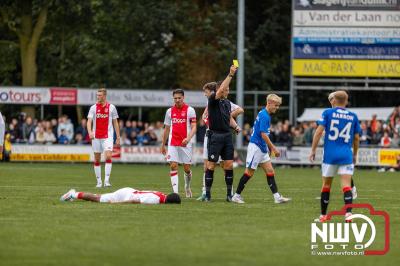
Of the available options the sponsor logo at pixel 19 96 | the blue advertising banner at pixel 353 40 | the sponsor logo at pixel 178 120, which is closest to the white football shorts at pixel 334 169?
the sponsor logo at pixel 178 120

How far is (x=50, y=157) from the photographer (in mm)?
44719

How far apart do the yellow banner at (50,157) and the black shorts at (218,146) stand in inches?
993

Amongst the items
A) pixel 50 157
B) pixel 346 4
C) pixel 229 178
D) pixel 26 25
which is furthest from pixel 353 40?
pixel 229 178

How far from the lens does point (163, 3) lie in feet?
172

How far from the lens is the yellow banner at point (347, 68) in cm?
4509

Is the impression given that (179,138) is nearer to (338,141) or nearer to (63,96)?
(338,141)

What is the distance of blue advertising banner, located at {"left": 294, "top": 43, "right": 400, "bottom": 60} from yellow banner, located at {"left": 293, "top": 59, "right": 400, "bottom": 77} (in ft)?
0.67

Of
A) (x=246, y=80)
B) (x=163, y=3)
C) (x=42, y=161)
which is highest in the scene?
(x=163, y=3)

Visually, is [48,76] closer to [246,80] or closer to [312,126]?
[246,80]

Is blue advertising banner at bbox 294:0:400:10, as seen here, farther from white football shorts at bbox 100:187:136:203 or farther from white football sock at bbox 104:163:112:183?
white football shorts at bbox 100:187:136:203

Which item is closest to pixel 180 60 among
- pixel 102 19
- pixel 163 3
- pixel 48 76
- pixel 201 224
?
pixel 163 3

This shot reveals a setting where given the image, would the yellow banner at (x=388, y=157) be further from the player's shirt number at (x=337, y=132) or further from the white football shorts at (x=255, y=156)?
the player's shirt number at (x=337, y=132)

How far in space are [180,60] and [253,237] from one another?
37086mm

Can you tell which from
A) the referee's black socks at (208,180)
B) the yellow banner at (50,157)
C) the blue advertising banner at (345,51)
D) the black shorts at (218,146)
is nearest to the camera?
the black shorts at (218,146)
